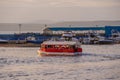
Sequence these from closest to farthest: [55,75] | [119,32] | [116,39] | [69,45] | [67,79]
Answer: [67,79]
[55,75]
[69,45]
[116,39]
[119,32]

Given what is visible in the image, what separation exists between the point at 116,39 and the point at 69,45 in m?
92.7

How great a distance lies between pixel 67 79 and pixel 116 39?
135 meters

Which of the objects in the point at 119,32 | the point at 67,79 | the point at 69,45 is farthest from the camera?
the point at 119,32

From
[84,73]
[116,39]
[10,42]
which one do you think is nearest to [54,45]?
[84,73]

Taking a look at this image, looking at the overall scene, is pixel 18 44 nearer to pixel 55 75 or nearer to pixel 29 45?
pixel 29 45

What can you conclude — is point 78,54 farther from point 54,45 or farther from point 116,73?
point 116,73

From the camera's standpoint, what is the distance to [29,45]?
489 feet

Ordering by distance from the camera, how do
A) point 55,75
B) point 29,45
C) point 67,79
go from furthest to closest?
point 29,45, point 55,75, point 67,79

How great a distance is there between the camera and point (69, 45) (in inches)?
3499

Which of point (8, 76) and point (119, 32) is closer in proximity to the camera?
point (8, 76)

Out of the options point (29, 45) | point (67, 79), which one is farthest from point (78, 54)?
point (29, 45)

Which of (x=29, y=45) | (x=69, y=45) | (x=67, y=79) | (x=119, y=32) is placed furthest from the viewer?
(x=119, y=32)

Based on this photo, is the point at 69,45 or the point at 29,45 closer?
the point at 69,45

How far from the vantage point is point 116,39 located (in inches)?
7072
